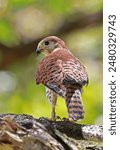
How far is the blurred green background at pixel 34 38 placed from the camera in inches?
96.5

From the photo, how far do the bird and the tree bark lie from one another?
0.11ft

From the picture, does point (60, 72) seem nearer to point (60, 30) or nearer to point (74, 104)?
point (74, 104)

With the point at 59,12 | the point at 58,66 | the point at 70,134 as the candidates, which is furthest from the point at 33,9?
the point at 70,134

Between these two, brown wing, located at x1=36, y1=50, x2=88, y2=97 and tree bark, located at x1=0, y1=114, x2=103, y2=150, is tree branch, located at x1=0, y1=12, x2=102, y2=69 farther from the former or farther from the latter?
tree bark, located at x1=0, y1=114, x2=103, y2=150

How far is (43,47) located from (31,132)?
42 cm

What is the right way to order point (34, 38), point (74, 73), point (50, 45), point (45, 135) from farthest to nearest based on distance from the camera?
1. point (34, 38)
2. point (50, 45)
3. point (74, 73)
4. point (45, 135)

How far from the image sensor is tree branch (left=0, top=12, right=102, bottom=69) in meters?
2.49

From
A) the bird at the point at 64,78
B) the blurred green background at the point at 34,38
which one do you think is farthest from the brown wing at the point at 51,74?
the blurred green background at the point at 34,38

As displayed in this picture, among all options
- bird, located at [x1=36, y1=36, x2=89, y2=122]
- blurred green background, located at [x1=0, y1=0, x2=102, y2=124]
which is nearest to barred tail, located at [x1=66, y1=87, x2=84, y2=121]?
bird, located at [x1=36, y1=36, x2=89, y2=122]

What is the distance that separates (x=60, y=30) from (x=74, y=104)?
41.4 inches

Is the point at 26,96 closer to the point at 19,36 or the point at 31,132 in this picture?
the point at 19,36

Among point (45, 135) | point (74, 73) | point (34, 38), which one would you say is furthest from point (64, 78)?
point (34, 38)

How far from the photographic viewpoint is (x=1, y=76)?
2.45 m

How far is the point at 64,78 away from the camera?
1.58 metres
